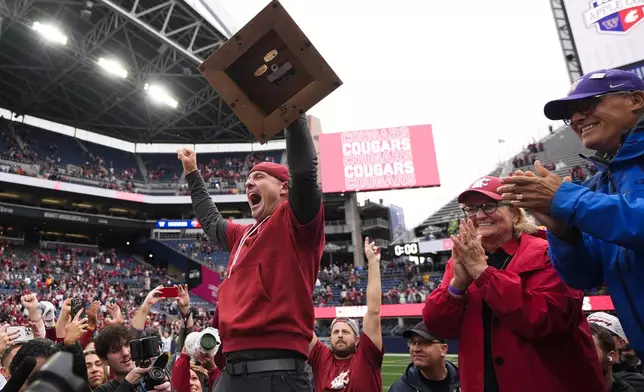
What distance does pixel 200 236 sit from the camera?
36.8 m

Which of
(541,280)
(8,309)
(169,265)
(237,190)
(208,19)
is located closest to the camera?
(541,280)

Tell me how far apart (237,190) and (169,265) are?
832cm

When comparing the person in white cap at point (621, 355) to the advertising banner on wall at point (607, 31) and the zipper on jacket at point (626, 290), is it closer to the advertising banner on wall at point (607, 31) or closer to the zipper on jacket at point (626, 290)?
the zipper on jacket at point (626, 290)

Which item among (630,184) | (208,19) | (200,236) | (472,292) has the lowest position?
(472,292)

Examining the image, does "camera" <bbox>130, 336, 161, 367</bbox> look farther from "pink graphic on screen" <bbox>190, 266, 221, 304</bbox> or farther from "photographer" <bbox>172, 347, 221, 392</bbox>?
"pink graphic on screen" <bbox>190, 266, 221, 304</bbox>

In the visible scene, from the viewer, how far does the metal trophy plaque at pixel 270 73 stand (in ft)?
6.17

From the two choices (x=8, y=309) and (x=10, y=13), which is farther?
(x=10, y=13)

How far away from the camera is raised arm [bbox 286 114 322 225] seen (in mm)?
1997

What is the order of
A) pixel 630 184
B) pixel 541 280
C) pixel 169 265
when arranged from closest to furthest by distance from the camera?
pixel 630 184 < pixel 541 280 < pixel 169 265

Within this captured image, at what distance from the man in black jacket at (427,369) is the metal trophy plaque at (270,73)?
218 cm

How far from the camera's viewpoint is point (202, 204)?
10.4 ft

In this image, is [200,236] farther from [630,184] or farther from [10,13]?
[630,184]

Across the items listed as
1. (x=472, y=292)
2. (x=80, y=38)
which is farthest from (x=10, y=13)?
(x=472, y=292)

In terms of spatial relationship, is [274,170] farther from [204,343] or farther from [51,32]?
[51,32]
